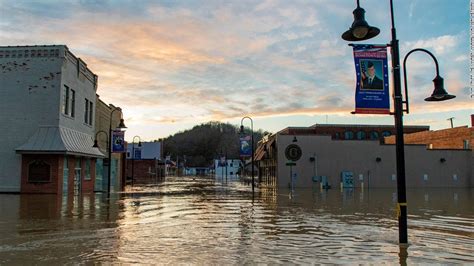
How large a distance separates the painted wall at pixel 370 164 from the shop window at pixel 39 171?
28.5m

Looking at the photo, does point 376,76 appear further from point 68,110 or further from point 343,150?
point 343,150

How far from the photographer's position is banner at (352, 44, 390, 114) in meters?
10.8

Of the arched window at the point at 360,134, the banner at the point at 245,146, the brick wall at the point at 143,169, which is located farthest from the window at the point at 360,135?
the banner at the point at 245,146

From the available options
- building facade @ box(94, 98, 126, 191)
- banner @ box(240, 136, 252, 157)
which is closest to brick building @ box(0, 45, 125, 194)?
building facade @ box(94, 98, 126, 191)

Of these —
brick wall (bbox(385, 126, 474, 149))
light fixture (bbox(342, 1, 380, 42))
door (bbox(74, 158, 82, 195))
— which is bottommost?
door (bbox(74, 158, 82, 195))

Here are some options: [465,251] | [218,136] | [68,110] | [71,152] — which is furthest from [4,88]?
[218,136]

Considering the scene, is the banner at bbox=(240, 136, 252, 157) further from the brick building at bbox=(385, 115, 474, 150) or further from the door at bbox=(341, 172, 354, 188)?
the brick building at bbox=(385, 115, 474, 150)

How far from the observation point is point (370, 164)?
176 ft

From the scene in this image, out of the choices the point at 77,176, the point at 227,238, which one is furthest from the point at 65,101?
the point at 227,238

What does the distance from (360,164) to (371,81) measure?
146ft

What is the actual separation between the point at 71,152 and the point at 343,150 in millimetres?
33355

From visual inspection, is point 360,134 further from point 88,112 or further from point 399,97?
point 399,97

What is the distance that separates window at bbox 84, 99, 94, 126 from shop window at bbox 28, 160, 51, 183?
764cm

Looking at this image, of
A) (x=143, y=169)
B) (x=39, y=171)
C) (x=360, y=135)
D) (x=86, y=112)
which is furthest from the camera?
(x=360, y=135)
